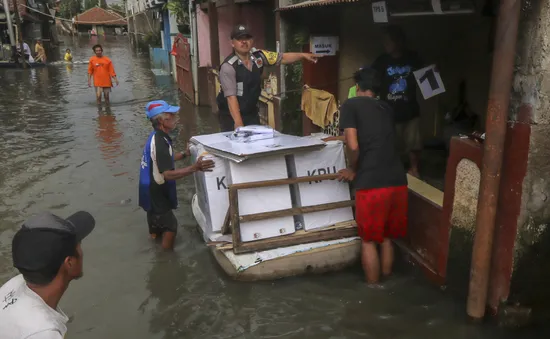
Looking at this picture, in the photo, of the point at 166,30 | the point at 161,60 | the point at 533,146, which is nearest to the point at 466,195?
the point at 533,146

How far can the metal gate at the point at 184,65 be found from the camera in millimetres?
→ 13594

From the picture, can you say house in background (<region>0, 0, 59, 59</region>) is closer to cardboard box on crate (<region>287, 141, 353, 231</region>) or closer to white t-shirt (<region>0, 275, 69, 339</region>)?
cardboard box on crate (<region>287, 141, 353, 231</region>)

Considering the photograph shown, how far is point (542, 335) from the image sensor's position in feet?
11.5

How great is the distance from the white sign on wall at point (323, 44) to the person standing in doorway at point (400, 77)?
67.9 inches

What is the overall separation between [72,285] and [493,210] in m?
3.52

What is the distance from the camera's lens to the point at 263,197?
427cm

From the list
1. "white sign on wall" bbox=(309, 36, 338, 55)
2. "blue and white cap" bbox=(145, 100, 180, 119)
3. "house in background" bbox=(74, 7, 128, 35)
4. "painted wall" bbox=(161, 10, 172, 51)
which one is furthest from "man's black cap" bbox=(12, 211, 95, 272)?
"house in background" bbox=(74, 7, 128, 35)

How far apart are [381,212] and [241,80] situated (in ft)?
6.54

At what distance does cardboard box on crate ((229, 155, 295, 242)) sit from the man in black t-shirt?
2.02 feet

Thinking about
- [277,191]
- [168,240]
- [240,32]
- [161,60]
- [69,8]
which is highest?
[69,8]

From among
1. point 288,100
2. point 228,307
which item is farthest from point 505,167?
point 288,100

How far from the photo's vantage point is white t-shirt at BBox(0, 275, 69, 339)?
175 cm

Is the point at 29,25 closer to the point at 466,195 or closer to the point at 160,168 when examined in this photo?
the point at 160,168

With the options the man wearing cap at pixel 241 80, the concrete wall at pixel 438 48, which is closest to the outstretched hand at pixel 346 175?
the man wearing cap at pixel 241 80
